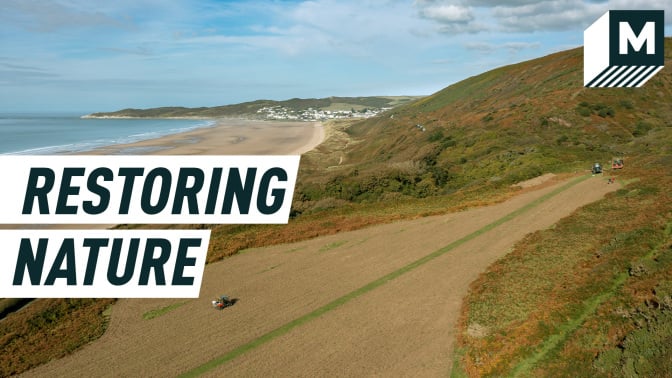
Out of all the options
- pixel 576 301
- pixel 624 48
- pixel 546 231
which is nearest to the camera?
pixel 576 301

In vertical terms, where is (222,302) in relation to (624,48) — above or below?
below

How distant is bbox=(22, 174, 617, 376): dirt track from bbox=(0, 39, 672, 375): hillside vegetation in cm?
140

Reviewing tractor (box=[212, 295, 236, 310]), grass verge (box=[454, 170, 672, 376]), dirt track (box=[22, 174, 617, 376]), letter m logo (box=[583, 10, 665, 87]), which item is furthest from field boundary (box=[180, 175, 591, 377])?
letter m logo (box=[583, 10, 665, 87])

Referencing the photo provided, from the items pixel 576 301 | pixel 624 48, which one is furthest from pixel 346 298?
pixel 624 48

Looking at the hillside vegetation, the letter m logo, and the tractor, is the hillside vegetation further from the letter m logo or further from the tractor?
the tractor

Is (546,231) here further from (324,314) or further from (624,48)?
(624,48)

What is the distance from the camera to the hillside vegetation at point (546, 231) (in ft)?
51.1

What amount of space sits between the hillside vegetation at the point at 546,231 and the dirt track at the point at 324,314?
1.40 meters

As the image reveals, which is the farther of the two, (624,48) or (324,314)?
(624,48)

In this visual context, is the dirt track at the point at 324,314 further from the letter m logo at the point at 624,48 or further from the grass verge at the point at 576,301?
the letter m logo at the point at 624,48

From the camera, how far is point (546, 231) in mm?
26109

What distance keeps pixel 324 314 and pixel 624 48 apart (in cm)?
5790

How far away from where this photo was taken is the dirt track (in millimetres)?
16750

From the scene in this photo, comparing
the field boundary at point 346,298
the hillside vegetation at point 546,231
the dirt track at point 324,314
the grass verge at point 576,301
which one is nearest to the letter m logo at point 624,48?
the hillside vegetation at point 546,231
